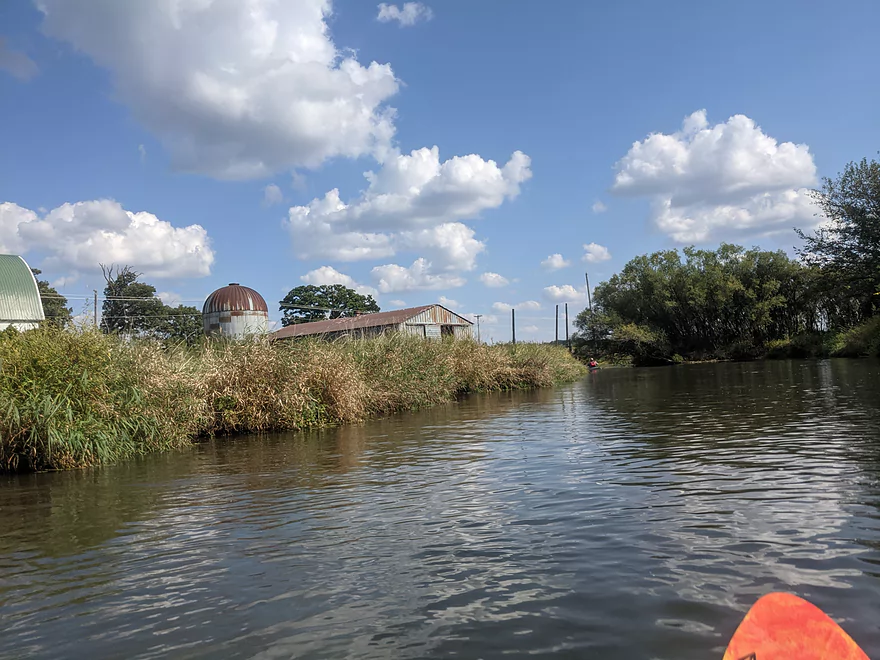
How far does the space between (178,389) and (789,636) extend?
12.9m

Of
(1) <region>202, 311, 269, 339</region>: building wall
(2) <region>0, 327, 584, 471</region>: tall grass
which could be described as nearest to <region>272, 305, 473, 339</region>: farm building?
(1) <region>202, 311, 269, 339</region>: building wall

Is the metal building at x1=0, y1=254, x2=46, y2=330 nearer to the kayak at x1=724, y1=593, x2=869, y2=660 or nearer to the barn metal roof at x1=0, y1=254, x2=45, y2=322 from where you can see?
the barn metal roof at x1=0, y1=254, x2=45, y2=322

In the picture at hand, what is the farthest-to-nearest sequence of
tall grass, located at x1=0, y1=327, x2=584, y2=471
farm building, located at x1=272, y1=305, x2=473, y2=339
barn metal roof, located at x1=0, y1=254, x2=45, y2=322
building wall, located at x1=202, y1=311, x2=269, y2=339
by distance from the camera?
farm building, located at x1=272, y1=305, x2=473, y2=339 → building wall, located at x1=202, y1=311, x2=269, y2=339 → barn metal roof, located at x1=0, y1=254, x2=45, y2=322 → tall grass, located at x1=0, y1=327, x2=584, y2=471

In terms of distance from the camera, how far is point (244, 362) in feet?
50.1

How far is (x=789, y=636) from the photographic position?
3.06 m

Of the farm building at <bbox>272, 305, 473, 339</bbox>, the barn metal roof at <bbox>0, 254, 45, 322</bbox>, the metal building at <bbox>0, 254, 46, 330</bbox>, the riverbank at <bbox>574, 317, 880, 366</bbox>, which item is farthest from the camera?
the farm building at <bbox>272, 305, 473, 339</bbox>

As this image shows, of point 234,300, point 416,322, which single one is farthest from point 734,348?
point 234,300

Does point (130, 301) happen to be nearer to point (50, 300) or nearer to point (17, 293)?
point (50, 300)

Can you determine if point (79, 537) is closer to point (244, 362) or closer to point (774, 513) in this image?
point (774, 513)

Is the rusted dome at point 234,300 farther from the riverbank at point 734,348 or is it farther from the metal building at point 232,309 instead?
the riverbank at point 734,348

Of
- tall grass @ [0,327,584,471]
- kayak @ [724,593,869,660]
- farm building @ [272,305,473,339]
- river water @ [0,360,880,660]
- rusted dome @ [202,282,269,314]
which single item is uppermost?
rusted dome @ [202,282,269,314]

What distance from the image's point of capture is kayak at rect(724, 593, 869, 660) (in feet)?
9.77

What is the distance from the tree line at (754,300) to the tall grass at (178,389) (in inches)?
1316

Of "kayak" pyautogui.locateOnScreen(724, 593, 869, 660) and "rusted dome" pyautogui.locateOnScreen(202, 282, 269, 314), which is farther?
"rusted dome" pyautogui.locateOnScreen(202, 282, 269, 314)
